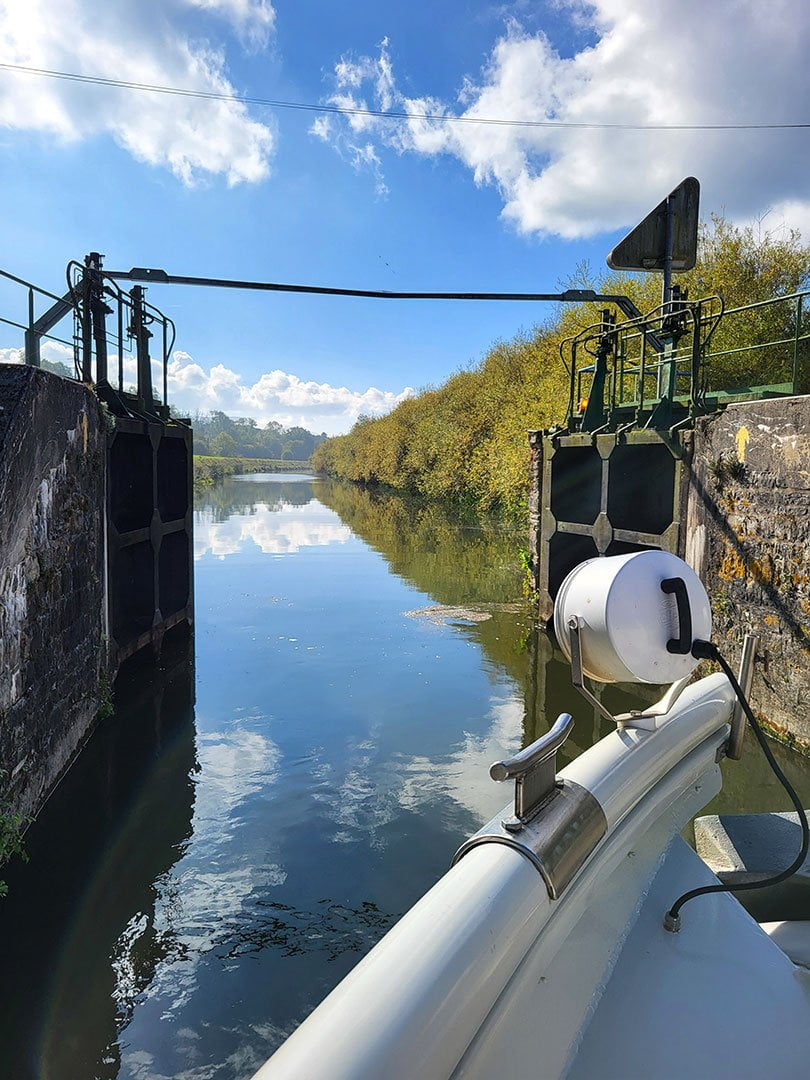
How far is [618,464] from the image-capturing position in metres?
9.88

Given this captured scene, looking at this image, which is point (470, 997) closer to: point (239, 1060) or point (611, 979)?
point (611, 979)

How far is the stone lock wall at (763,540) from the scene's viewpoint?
6016 millimetres

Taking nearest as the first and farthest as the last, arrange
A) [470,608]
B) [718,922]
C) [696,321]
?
1. [718,922]
2. [696,321]
3. [470,608]

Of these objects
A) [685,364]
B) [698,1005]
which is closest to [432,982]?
[698,1005]

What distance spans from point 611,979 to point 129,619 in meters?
8.37

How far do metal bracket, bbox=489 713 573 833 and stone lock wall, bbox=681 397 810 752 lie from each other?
195 inches

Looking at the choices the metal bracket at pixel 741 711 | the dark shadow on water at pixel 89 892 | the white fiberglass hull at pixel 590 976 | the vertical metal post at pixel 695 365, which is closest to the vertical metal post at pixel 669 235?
the vertical metal post at pixel 695 365

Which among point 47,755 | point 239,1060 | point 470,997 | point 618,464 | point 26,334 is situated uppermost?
point 26,334

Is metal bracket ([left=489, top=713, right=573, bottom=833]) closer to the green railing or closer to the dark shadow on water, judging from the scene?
the dark shadow on water

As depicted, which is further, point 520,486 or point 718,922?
point 520,486

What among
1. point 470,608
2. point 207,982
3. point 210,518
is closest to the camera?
point 207,982

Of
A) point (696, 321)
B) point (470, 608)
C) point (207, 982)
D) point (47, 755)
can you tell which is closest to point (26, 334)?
point (47, 755)

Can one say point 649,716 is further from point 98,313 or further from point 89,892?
point 98,313

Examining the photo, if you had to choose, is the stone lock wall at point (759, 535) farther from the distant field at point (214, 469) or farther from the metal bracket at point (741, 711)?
the distant field at point (214, 469)
